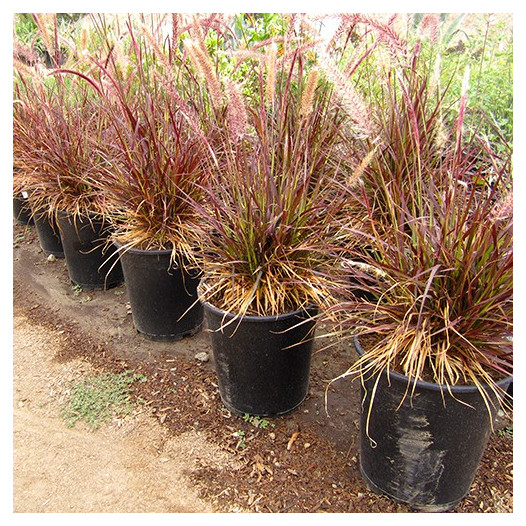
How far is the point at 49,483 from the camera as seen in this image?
6.41 feet

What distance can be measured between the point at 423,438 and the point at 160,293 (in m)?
1.58

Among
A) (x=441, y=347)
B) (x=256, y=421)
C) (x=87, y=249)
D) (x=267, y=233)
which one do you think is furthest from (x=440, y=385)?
(x=87, y=249)

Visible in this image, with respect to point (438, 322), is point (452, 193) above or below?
above

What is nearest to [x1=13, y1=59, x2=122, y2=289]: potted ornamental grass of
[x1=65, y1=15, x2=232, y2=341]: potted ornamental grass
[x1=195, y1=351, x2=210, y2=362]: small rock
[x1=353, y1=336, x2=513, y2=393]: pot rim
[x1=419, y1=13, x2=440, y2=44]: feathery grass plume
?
[x1=65, y1=15, x2=232, y2=341]: potted ornamental grass

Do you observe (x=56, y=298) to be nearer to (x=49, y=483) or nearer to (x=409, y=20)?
(x=49, y=483)

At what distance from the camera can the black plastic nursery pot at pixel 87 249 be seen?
3.29 meters

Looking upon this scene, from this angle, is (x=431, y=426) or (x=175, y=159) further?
(x=175, y=159)

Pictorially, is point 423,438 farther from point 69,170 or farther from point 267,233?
point 69,170

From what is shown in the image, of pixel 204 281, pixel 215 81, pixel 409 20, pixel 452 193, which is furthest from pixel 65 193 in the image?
pixel 452 193

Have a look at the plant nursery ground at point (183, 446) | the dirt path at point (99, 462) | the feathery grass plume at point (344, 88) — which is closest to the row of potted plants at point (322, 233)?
the feathery grass plume at point (344, 88)

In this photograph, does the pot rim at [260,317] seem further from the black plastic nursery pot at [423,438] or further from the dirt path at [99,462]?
the dirt path at [99,462]

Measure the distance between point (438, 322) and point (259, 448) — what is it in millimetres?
934

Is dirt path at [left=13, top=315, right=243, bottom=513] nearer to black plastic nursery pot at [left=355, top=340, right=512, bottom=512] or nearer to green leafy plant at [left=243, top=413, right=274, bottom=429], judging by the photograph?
green leafy plant at [left=243, top=413, right=274, bottom=429]

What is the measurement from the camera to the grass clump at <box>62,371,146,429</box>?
7.55ft
